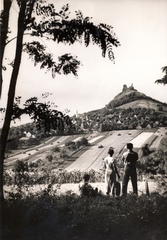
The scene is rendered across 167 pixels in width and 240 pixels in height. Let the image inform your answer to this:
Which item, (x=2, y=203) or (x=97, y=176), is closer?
(x=2, y=203)

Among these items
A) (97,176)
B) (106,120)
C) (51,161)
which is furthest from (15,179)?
(106,120)

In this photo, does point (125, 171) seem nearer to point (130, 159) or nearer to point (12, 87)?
point (130, 159)

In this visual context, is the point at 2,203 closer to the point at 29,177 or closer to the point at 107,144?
the point at 29,177

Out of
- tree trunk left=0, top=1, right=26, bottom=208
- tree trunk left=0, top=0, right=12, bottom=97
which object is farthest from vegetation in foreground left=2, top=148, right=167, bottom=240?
tree trunk left=0, top=0, right=12, bottom=97

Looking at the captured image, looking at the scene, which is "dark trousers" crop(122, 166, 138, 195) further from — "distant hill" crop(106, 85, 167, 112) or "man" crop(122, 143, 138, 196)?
"distant hill" crop(106, 85, 167, 112)

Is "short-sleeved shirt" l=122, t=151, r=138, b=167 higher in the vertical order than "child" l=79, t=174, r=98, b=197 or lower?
higher

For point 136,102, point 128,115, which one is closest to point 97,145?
point 128,115

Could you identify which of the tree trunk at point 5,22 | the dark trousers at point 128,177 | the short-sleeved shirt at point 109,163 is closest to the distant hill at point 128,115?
the short-sleeved shirt at point 109,163

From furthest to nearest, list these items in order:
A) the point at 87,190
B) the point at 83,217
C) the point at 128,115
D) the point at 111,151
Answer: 1. the point at 128,115
2. the point at 111,151
3. the point at 87,190
4. the point at 83,217
